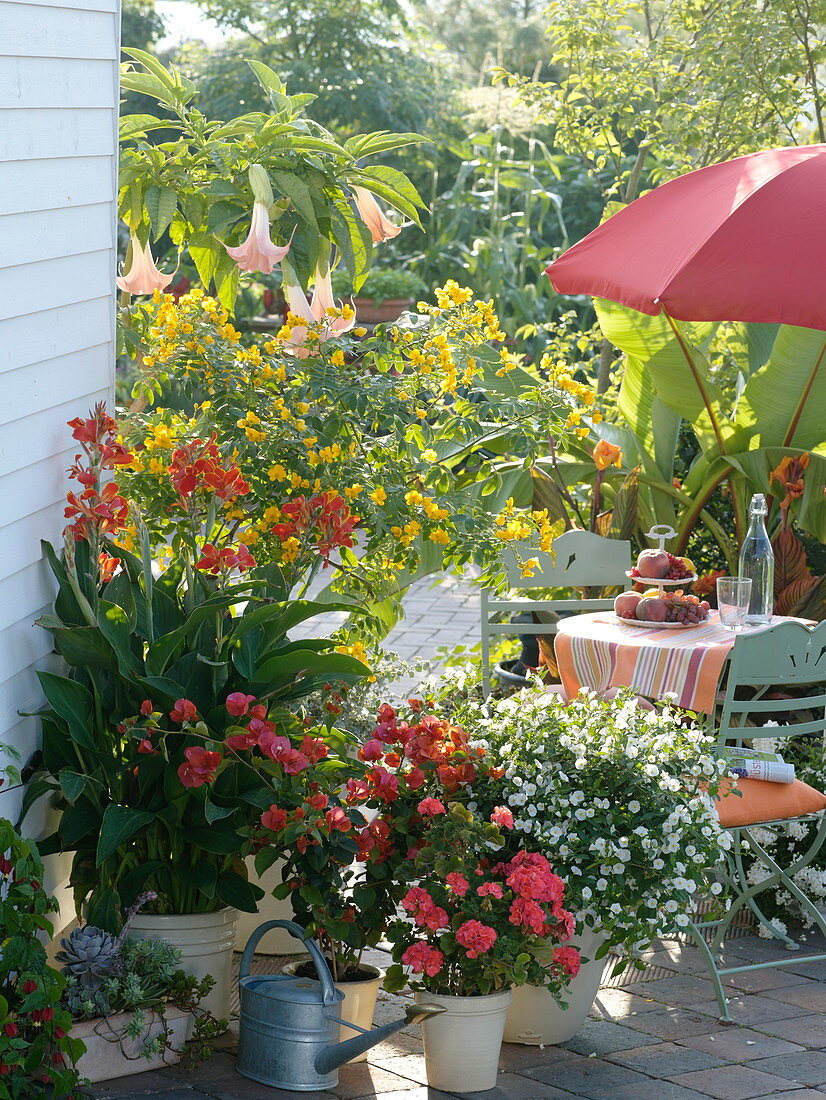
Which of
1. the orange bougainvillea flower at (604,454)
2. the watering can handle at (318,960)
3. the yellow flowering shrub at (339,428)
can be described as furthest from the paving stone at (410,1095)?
the orange bougainvillea flower at (604,454)

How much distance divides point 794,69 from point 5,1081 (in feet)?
19.4

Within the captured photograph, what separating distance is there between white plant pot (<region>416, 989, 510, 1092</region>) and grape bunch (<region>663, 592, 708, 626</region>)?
5.49 feet

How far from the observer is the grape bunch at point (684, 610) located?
14.8ft

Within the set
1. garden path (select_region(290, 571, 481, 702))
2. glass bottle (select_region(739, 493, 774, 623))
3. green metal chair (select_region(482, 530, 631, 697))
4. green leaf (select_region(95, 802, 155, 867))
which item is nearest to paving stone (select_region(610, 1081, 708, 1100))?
green leaf (select_region(95, 802, 155, 867))

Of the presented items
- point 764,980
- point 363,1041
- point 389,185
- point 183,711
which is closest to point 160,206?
point 389,185

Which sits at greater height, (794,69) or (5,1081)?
(794,69)

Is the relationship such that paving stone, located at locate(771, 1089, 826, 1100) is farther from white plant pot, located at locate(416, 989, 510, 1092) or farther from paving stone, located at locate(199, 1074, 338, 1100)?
paving stone, located at locate(199, 1074, 338, 1100)

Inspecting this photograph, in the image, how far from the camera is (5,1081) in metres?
2.81

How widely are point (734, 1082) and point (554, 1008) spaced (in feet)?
1.56

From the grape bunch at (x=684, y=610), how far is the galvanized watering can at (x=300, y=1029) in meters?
1.80

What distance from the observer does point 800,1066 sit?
11.2 feet

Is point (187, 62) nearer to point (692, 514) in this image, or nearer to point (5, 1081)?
point (692, 514)

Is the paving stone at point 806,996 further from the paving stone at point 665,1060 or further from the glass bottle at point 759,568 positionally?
the glass bottle at point 759,568

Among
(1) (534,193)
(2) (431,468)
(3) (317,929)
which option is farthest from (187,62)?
(3) (317,929)
